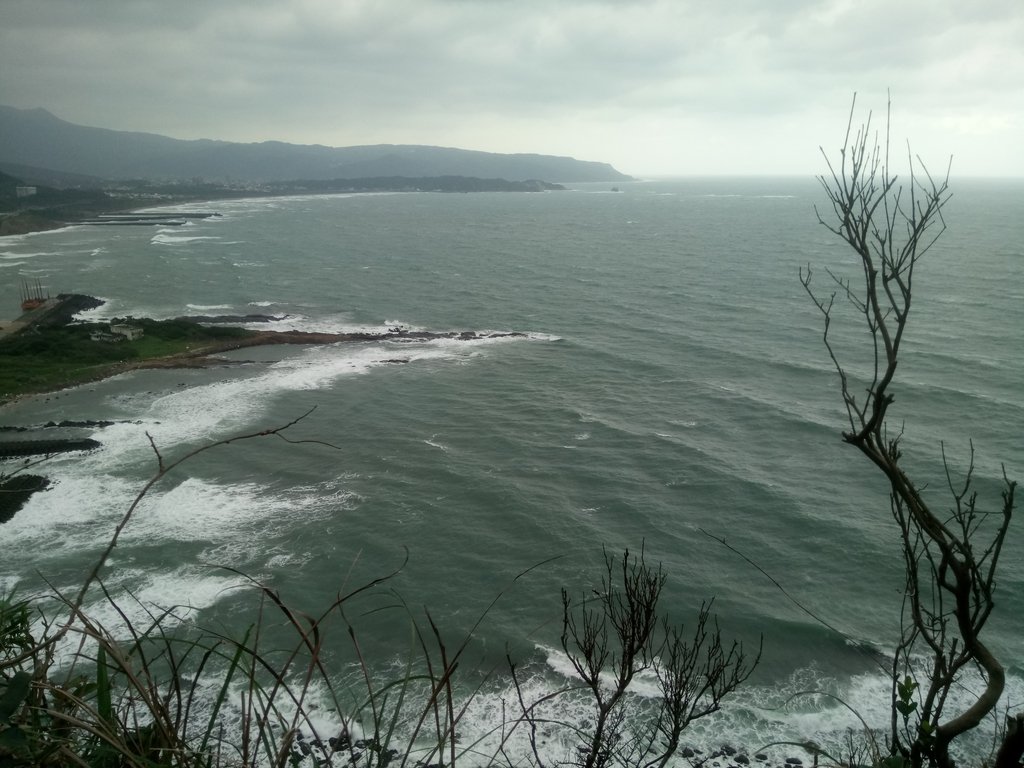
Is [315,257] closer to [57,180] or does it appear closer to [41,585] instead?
[41,585]

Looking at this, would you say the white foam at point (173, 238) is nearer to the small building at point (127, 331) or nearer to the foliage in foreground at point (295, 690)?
the small building at point (127, 331)

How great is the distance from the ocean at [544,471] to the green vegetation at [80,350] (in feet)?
6.26

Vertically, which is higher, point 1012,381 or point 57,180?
point 57,180

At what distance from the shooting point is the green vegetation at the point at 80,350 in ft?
101

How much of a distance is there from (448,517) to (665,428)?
10.1m

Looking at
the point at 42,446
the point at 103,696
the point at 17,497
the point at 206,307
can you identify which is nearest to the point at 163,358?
the point at 42,446

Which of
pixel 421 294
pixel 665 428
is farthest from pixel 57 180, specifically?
pixel 665 428

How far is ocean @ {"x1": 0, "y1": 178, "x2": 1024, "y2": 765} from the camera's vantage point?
593 inches

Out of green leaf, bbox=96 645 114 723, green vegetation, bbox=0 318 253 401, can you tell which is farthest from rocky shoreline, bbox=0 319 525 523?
green leaf, bbox=96 645 114 723

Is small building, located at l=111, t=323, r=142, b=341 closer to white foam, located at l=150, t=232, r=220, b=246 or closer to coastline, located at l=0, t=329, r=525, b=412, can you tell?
coastline, located at l=0, t=329, r=525, b=412

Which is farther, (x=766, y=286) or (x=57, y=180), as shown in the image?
(x=57, y=180)

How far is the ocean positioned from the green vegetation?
1909 mm

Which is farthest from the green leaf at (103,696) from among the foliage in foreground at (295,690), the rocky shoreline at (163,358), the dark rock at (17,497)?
the rocky shoreline at (163,358)

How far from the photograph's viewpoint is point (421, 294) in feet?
171
